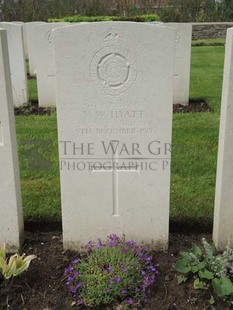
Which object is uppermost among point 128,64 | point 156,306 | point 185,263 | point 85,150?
point 128,64

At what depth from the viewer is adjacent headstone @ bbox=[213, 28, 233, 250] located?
2.50 meters

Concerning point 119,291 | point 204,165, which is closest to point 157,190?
point 119,291

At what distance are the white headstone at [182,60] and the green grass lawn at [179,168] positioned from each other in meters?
0.46

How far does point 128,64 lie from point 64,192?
3.12ft

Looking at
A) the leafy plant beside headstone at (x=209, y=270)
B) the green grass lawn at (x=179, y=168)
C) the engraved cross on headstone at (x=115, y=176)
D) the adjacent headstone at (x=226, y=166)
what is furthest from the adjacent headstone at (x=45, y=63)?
the leafy plant beside headstone at (x=209, y=270)

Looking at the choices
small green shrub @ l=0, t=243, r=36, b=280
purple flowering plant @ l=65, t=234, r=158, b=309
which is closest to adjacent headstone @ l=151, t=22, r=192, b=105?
purple flowering plant @ l=65, t=234, r=158, b=309

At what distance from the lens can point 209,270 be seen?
8.34 ft

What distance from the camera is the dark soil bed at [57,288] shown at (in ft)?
8.11

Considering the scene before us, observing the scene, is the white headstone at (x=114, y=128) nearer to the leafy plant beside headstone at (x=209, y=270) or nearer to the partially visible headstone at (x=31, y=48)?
the leafy plant beside headstone at (x=209, y=270)

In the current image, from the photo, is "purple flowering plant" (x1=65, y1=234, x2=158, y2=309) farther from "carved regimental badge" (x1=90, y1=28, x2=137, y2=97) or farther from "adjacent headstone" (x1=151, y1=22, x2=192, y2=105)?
"adjacent headstone" (x1=151, y1=22, x2=192, y2=105)

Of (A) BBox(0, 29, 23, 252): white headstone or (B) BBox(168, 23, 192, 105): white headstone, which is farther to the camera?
(B) BBox(168, 23, 192, 105): white headstone

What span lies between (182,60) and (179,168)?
9.93ft

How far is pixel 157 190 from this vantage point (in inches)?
110

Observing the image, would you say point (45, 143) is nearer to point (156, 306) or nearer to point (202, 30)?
point (156, 306)
